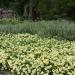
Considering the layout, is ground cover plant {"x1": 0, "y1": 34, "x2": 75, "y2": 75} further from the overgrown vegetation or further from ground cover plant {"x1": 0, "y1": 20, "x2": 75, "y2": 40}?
the overgrown vegetation

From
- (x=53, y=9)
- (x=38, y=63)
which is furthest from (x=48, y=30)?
(x=53, y=9)

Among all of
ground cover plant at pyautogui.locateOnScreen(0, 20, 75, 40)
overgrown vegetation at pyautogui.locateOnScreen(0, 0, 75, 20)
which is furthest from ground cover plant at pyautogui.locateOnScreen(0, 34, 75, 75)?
overgrown vegetation at pyautogui.locateOnScreen(0, 0, 75, 20)

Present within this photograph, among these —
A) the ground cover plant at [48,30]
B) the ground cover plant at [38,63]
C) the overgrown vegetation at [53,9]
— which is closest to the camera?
the ground cover plant at [38,63]

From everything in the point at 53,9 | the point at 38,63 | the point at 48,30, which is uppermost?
the point at 38,63

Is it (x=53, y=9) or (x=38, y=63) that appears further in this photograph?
(x=53, y=9)

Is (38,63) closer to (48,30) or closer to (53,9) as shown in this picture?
(48,30)

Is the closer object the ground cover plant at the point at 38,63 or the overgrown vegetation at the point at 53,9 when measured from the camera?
the ground cover plant at the point at 38,63

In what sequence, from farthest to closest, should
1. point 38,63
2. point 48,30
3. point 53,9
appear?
1. point 53,9
2. point 48,30
3. point 38,63

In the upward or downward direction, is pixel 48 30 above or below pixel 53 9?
above

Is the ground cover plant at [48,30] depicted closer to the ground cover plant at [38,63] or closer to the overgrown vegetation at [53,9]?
the ground cover plant at [38,63]

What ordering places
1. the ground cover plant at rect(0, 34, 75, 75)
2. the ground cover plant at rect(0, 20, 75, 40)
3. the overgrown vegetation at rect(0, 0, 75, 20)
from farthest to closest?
the overgrown vegetation at rect(0, 0, 75, 20) → the ground cover plant at rect(0, 20, 75, 40) → the ground cover plant at rect(0, 34, 75, 75)

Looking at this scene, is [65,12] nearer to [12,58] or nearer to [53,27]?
[53,27]

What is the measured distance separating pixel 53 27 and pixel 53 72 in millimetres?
5167

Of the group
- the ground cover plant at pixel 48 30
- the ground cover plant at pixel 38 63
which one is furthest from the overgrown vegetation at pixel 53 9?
the ground cover plant at pixel 38 63
